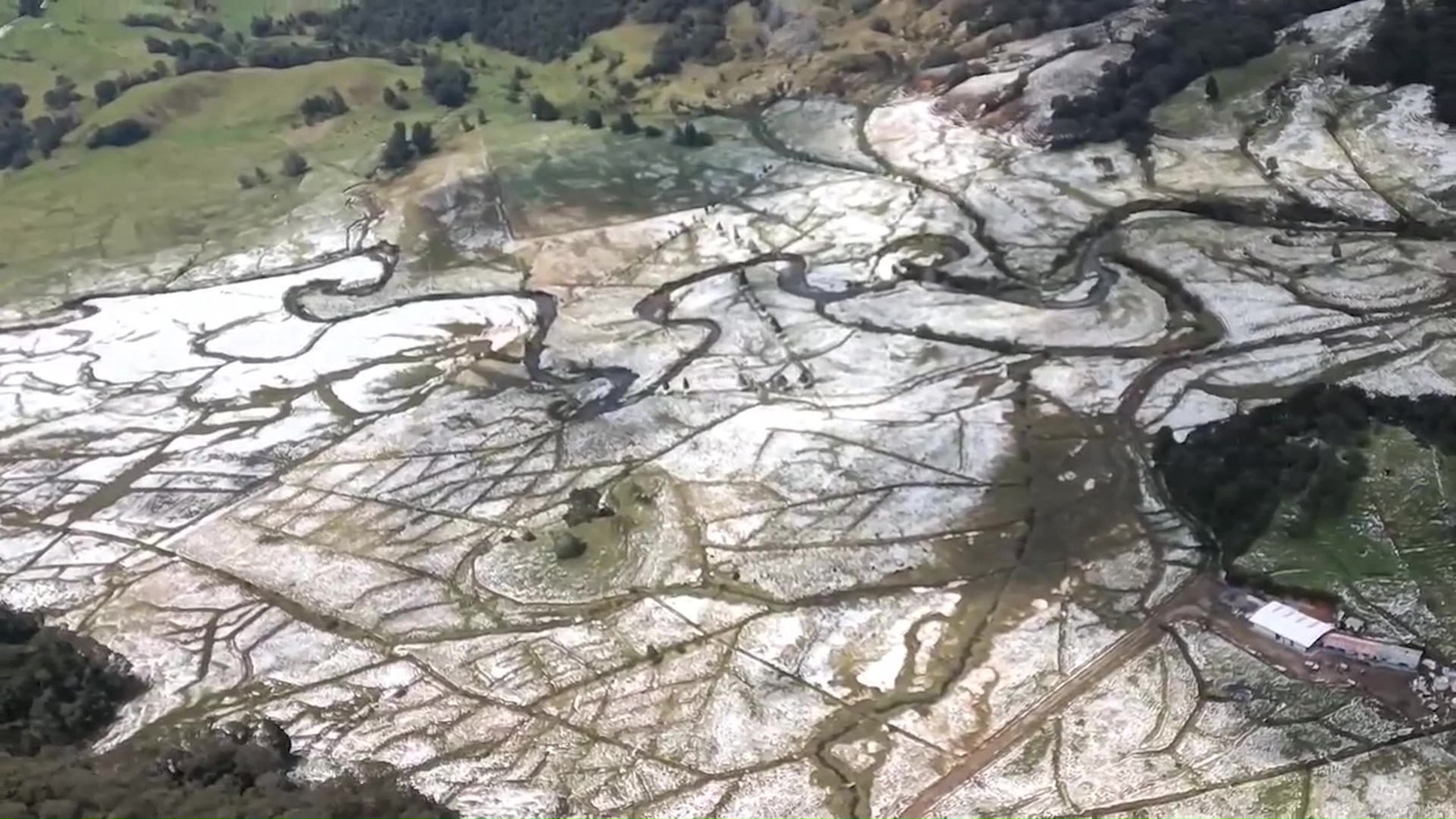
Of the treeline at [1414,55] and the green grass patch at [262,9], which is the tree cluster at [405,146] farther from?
the treeline at [1414,55]

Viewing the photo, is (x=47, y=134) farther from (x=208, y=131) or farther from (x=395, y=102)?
(x=395, y=102)

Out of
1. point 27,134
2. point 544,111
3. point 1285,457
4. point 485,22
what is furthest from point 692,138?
point 27,134

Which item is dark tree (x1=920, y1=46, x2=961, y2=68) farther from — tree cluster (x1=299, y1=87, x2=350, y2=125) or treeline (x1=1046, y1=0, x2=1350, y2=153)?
tree cluster (x1=299, y1=87, x2=350, y2=125)

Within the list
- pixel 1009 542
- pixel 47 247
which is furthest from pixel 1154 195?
pixel 47 247

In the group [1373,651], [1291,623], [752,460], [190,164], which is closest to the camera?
[1373,651]

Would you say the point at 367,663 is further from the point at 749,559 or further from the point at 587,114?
the point at 587,114

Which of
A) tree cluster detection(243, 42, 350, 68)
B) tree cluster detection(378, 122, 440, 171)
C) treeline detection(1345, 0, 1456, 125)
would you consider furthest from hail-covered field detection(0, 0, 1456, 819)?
tree cluster detection(243, 42, 350, 68)
